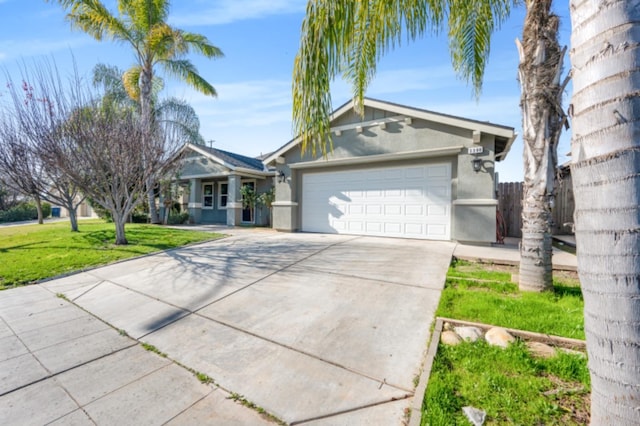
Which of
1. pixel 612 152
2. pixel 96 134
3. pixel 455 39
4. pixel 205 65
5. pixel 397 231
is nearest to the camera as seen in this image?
pixel 612 152

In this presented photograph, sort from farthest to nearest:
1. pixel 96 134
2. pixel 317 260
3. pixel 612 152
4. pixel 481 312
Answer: pixel 96 134 < pixel 317 260 < pixel 481 312 < pixel 612 152

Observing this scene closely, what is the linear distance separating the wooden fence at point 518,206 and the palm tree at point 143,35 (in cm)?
1450

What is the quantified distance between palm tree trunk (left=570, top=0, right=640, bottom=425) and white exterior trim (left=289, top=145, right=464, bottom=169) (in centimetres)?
725

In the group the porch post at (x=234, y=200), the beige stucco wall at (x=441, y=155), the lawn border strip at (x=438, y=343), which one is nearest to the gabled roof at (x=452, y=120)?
the beige stucco wall at (x=441, y=155)

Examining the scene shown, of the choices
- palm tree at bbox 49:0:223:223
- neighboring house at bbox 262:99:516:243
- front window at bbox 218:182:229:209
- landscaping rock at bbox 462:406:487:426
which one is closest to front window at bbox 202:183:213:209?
front window at bbox 218:182:229:209

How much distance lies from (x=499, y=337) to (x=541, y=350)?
14.1 inches

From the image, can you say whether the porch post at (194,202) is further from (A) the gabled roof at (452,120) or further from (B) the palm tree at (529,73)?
(B) the palm tree at (529,73)

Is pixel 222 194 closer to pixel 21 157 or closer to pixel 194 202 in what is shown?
pixel 194 202

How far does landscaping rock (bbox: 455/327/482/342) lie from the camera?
292cm

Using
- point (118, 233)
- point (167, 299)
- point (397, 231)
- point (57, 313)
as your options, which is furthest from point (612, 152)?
point (118, 233)

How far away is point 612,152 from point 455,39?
5.45 metres

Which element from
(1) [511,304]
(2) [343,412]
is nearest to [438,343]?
(2) [343,412]

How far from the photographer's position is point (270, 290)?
4.57 metres

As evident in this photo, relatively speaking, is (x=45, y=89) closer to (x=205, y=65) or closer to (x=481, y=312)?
(x=205, y=65)
